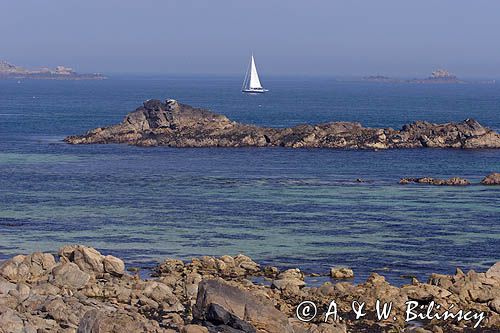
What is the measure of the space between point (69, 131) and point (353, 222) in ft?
208

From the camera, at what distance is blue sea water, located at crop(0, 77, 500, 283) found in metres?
46.8

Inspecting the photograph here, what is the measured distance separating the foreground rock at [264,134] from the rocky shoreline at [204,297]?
53.7 meters

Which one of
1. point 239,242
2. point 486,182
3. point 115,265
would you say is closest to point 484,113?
point 486,182

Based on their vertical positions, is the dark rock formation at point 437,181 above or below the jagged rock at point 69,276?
below

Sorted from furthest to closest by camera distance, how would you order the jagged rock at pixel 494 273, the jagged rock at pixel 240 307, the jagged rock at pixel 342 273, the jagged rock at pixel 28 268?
the jagged rock at pixel 342 273, the jagged rock at pixel 28 268, the jagged rock at pixel 494 273, the jagged rock at pixel 240 307

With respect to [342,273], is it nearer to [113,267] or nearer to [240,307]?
[113,267]

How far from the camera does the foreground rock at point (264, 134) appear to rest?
9525 centimetres

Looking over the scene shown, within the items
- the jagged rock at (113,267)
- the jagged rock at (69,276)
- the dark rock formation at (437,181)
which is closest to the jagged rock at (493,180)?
the dark rock formation at (437,181)

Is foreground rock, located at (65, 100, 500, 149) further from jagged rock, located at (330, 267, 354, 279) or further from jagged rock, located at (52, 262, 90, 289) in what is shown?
jagged rock, located at (52, 262, 90, 289)

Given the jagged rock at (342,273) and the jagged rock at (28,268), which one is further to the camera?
the jagged rock at (342,273)

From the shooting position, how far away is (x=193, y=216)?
56219 mm
